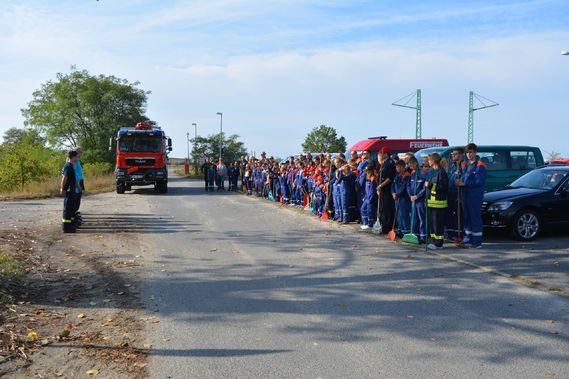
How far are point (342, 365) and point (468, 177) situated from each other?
706 centimetres

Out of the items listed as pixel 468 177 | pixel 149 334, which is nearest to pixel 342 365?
pixel 149 334

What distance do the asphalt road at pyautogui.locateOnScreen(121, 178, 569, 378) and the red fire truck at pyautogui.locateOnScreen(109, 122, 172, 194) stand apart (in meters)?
18.2

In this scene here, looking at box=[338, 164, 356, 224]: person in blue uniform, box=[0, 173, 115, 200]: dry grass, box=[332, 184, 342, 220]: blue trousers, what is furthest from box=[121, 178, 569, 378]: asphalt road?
box=[0, 173, 115, 200]: dry grass

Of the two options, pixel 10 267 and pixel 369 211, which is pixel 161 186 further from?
pixel 10 267

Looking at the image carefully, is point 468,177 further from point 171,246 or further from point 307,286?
point 171,246

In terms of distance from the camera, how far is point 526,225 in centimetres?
1157

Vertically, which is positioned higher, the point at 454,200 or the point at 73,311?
the point at 454,200

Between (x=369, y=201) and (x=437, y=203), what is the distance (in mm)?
2840

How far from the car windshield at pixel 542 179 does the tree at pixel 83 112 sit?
51.1 meters

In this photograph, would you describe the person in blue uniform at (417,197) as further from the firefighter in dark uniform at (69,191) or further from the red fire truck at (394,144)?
the red fire truck at (394,144)

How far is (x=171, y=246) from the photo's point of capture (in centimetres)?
1126

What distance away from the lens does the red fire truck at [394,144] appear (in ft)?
72.0

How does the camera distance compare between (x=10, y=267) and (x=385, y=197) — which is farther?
(x=385, y=197)

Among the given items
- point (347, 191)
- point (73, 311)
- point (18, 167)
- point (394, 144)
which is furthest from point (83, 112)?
point (73, 311)
